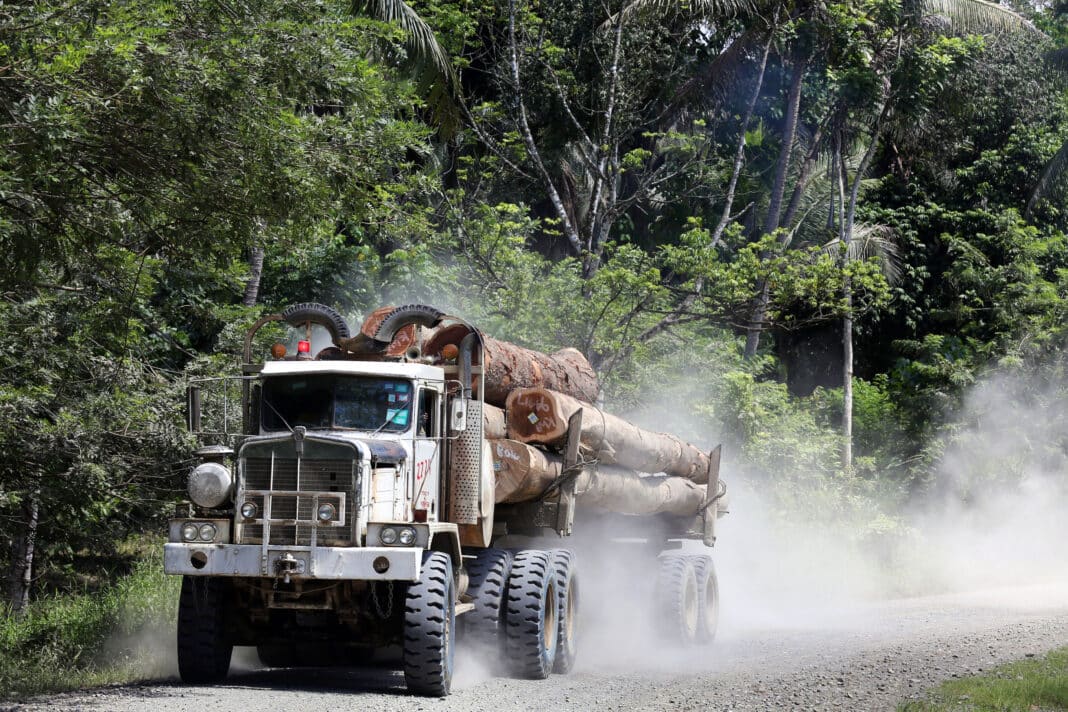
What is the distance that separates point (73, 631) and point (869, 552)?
64.3ft

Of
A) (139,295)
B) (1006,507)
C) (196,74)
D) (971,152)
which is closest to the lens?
(196,74)

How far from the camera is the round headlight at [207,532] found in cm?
1092

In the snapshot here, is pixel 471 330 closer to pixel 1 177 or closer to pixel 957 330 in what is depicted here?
pixel 1 177

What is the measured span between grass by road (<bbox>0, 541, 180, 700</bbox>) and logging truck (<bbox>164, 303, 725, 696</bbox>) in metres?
1.44

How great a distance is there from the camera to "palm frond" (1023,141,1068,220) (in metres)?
38.2

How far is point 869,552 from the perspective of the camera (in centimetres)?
3042

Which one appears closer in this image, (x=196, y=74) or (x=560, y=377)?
(x=196, y=74)

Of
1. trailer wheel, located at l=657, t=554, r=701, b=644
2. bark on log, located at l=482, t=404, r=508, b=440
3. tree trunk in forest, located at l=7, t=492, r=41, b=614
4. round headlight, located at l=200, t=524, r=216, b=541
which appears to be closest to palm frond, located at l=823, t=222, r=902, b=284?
trailer wheel, located at l=657, t=554, r=701, b=644

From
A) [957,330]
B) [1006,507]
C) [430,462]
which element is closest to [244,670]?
[430,462]

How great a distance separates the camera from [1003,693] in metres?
10.8

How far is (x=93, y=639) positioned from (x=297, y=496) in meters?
5.73

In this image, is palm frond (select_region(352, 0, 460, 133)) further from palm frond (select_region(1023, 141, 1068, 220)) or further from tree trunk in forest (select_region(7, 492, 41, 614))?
palm frond (select_region(1023, 141, 1068, 220))

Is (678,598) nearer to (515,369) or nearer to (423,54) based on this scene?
(515,369)

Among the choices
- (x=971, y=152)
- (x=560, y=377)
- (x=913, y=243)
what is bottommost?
(x=560, y=377)
